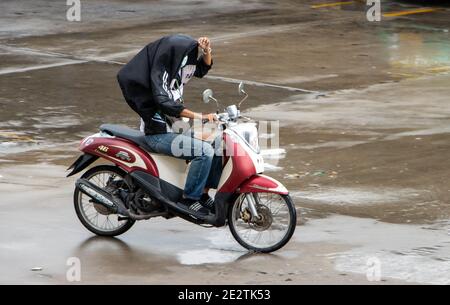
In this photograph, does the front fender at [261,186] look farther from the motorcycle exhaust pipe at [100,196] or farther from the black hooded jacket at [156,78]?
the motorcycle exhaust pipe at [100,196]

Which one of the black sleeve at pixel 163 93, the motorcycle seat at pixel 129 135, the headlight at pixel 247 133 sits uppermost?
the black sleeve at pixel 163 93

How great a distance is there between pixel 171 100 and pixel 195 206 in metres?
0.92

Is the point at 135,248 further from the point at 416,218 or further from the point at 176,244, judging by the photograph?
the point at 416,218

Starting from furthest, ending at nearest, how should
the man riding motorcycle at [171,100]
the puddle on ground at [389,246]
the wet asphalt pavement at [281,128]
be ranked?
the man riding motorcycle at [171,100]
the wet asphalt pavement at [281,128]
the puddle on ground at [389,246]

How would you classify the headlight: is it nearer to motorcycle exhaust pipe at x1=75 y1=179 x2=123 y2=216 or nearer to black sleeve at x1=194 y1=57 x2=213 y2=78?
black sleeve at x1=194 y1=57 x2=213 y2=78

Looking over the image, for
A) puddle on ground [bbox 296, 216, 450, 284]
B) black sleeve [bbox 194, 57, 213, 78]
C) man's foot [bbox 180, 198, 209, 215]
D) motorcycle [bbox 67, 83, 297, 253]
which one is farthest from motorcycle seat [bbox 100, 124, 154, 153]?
puddle on ground [bbox 296, 216, 450, 284]

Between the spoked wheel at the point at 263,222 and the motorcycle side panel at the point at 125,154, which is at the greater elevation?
the motorcycle side panel at the point at 125,154

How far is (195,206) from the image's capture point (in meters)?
9.79

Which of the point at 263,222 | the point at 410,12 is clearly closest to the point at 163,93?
the point at 263,222

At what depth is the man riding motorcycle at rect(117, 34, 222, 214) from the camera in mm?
9578

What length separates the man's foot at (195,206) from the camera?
32.1 ft

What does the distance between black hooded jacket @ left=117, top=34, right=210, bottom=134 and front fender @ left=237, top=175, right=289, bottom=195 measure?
79 centimetres

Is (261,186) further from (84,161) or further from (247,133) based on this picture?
(84,161)

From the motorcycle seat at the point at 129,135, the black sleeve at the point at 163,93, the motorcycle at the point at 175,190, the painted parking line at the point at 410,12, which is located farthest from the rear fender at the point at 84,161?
the painted parking line at the point at 410,12
